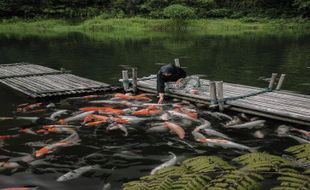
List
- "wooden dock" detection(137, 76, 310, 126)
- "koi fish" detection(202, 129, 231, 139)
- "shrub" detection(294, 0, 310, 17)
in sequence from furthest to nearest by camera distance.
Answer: "shrub" detection(294, 0, 310, 17)
"wooden dock" detection(137, 76, 310, 126)
"koi fish" detection(202, 129, 231, 139)

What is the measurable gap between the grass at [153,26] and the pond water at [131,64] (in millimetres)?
9112

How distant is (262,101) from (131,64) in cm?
1579

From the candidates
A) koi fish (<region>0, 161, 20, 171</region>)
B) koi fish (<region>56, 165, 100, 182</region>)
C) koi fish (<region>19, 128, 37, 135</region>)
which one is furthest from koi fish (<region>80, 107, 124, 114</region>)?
koi fish (<region>0, 161, 20, 171</region>)

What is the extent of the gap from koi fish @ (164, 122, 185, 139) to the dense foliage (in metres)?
51.7

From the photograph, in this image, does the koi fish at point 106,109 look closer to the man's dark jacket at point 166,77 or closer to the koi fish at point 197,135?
the man's dark jacket at point 166,77

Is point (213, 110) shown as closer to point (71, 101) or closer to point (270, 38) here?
point (71, 101)

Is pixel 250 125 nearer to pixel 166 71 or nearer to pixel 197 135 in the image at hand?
pixel 197 135

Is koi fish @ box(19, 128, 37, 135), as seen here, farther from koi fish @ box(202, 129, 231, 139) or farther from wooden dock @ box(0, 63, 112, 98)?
koi fish @ box(202, 129, 231, 139)

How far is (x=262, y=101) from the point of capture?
13.2m

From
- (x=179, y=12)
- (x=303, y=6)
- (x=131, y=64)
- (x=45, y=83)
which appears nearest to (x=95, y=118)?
(x=45, y=83)

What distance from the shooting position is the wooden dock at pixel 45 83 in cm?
1602

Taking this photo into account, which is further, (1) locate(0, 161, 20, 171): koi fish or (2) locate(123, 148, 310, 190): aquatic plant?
(1) locate(0, 161, 20, 171): koi fish

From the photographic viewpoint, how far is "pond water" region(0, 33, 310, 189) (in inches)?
341

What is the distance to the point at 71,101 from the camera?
15.3 meters
